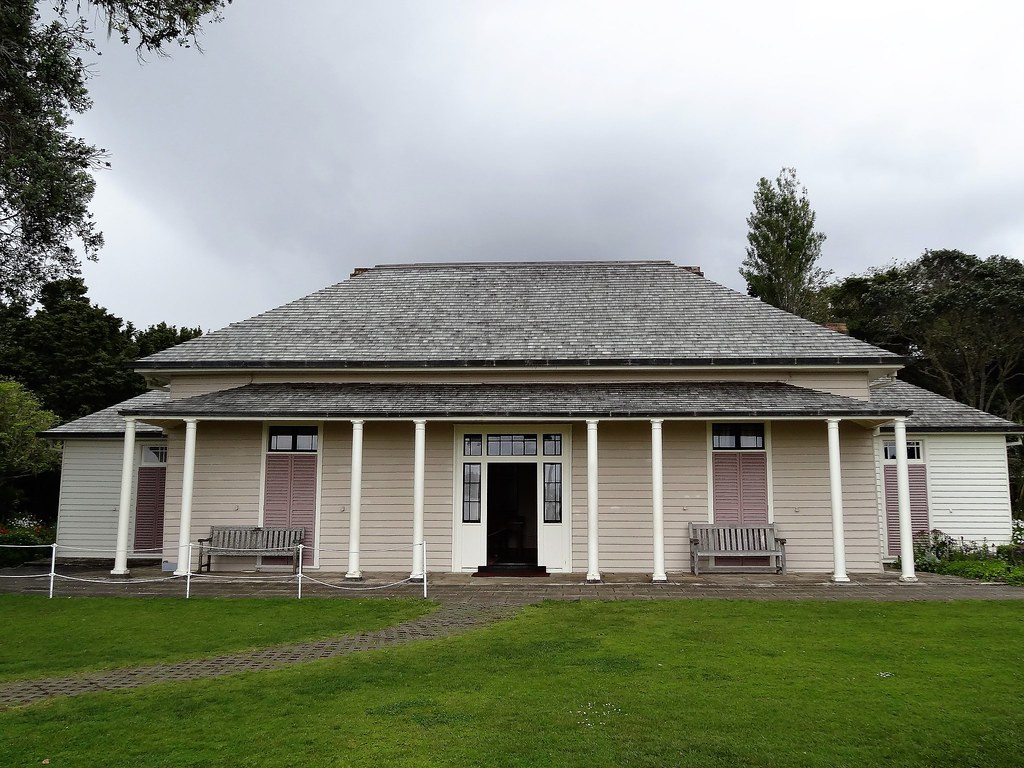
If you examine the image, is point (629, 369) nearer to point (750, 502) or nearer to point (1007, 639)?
point (750, 502)

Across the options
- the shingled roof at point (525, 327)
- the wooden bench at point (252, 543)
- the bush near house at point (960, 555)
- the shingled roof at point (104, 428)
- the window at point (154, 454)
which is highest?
the shingled roof at point (525, 327)

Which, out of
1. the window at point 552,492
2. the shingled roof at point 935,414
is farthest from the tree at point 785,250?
the window at point 552,492

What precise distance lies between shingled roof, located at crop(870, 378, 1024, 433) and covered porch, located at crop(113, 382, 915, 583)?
2941 millimetres

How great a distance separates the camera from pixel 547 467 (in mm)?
13680

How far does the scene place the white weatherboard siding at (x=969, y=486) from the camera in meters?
15.9

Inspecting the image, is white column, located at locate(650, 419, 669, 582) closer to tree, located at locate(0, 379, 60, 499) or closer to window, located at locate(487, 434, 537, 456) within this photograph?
window, located at locate(487, 434, 537, 456)

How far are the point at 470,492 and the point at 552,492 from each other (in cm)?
159

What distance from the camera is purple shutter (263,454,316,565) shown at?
1368 cm

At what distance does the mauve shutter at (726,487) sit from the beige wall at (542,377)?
1662 millimetres

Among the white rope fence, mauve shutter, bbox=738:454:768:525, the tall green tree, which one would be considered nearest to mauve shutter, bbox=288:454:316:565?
the white rope fence

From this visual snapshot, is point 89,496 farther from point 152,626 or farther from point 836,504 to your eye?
point 836,504

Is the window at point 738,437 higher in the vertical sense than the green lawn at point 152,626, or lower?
higher

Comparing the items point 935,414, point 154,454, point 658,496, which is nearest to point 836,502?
point 658,496

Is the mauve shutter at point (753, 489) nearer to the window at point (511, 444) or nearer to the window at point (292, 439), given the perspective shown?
the window at point (511, 444)
